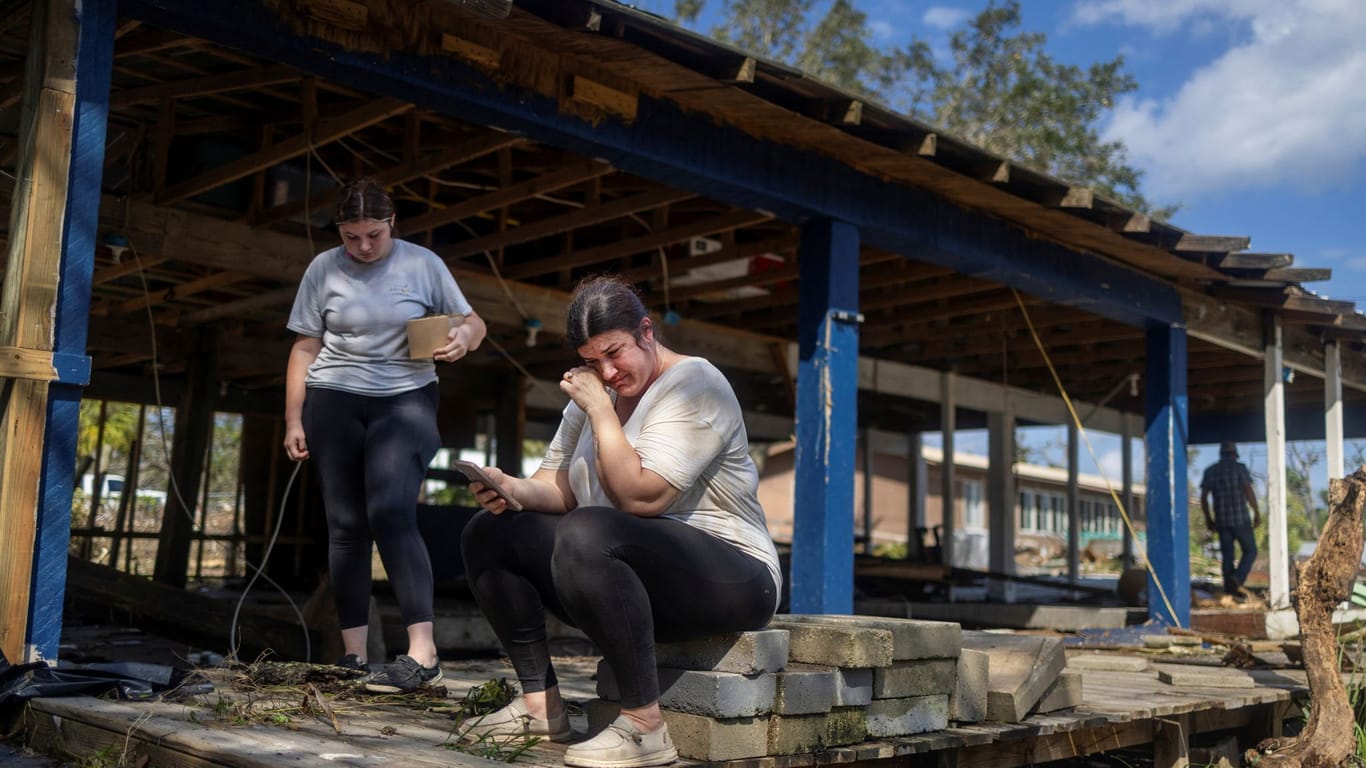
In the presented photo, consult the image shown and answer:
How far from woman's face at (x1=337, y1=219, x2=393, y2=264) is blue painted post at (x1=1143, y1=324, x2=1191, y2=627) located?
6.99m

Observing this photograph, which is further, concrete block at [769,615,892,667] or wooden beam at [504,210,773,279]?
wooden beam at [504,210,773,279]

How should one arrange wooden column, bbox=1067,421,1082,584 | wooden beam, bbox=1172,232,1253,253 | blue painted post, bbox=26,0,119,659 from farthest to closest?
wooden column, bbox=1067,421,1082,584
wooden beam, bbox=1172,232,1253,253
blue painted post, bbox=26,0,119,659

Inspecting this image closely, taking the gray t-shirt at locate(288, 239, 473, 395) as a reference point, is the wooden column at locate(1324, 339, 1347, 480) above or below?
above

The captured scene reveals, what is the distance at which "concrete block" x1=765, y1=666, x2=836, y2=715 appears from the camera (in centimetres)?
308

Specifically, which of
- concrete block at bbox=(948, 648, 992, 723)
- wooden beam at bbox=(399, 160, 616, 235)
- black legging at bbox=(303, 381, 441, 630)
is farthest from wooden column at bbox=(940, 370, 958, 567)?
black legging at bbox=(303, 381, 441, 630)

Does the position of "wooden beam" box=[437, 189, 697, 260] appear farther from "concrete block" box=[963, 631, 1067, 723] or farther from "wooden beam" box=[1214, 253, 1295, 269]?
"wooden beam" box=[1214, 253, 1295, 269]

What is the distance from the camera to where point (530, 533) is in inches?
121

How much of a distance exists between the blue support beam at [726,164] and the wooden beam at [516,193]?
0.61 m

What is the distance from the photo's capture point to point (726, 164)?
6242mm

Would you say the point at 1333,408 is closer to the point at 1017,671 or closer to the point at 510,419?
the point at 510,419

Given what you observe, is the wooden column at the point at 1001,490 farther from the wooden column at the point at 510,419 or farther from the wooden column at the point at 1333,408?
the wooden column at the point at 510,419

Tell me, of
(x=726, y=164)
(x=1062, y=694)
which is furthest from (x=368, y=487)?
(x=726, y=164)

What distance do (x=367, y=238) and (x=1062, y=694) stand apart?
2902 mm

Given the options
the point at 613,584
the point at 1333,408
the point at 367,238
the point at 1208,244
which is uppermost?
the point at 1208,244
